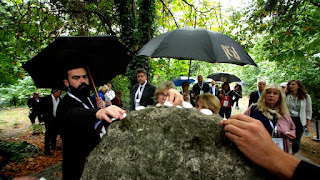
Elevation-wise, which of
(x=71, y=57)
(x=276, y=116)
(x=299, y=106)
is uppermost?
(x=71, y=57)

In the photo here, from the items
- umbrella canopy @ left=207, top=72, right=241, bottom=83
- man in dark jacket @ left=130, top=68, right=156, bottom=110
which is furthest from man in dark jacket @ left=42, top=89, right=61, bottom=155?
umbrella canopy @ left=207, top=72, right=241, bottom=83

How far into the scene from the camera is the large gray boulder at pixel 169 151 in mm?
933

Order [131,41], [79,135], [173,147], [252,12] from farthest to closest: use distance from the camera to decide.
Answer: [131,41]
[252,12]
[79,135]
[173,147]

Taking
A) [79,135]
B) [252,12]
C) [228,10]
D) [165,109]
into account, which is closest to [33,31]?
[79,135]

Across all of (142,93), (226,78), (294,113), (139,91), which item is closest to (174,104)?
(142,93)

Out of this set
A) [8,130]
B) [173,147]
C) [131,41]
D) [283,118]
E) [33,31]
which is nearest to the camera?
[173,147]

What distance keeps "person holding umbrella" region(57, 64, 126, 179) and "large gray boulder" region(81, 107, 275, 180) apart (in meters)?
0.19

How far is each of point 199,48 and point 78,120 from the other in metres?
2.28

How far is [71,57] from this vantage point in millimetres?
2102

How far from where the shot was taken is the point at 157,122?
1.08 metres

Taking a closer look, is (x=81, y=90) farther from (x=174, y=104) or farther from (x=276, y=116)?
(x=276, y=116)

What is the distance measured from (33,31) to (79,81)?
Answer: 5203 millimetres

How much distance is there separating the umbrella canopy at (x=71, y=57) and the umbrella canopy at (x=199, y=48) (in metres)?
0.88

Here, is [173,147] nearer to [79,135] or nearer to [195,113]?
[195,113]
